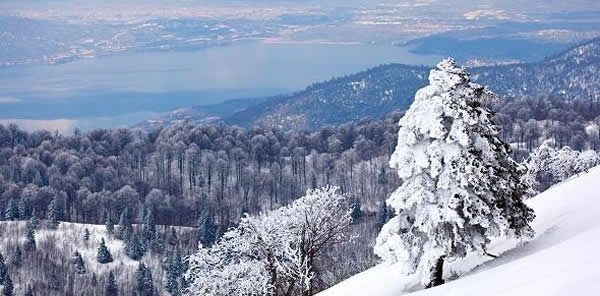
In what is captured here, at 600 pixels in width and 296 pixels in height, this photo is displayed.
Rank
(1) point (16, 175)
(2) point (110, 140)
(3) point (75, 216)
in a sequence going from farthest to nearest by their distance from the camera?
(2) point (110, 140) → (1) point (16, 175) → (3) point (75, 216)

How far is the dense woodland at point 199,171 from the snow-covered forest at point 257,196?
444mm

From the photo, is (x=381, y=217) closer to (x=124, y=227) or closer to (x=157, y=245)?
(x=157, y=245)

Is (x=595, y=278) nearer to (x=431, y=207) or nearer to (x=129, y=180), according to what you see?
(x=431, y=207)

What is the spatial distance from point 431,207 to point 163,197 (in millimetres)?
135045

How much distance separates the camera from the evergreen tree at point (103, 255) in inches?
4523

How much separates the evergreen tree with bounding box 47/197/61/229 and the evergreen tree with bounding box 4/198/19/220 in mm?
7125

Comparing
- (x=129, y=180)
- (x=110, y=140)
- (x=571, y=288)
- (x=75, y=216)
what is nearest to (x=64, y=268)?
(x=75, y=216)

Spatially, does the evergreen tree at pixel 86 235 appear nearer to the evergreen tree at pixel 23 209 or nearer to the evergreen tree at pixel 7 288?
the evergreen tree at pixel 23 209

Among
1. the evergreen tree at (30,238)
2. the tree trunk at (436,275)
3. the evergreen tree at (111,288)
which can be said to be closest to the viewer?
the tree trunk at (436,275)

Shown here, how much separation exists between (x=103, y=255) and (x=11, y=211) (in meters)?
28.9

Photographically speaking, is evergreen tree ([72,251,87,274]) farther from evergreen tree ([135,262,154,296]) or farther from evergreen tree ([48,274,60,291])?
evergreen tree ([135,262,154,296])

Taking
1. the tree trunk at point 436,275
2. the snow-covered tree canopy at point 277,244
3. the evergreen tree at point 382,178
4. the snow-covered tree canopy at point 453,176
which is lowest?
the evergreen tree at point 382,178

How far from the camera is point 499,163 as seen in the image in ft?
79.2

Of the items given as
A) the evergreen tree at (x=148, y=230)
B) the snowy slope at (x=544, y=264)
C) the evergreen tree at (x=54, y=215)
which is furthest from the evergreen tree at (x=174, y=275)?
the snowy slope at (x=544, y=264)
